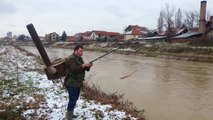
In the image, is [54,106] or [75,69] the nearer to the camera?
[75,69]

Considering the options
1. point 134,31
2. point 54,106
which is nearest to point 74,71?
point 54,106

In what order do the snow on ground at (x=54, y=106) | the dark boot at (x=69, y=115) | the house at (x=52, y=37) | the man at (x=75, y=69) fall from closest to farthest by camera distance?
the man at (x=75, y=69), the dark boot at (x=69, y=115), the snow on ground at (x=54, y=106), the house at (x=52, y=37)

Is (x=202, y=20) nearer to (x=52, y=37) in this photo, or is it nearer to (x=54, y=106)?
(x=54, y=106)

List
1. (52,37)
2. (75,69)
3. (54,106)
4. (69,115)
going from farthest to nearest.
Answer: (52,37) → (54,106) → (69,115) → (75,69)

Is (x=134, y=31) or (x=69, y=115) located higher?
(x=134, y=31)

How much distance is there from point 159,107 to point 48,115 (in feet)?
17.3

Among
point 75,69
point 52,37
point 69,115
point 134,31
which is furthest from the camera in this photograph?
point 52,37

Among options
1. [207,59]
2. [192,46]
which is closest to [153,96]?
[207,59]

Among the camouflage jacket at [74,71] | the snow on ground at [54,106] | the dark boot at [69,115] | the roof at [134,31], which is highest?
the roof at [134,31]

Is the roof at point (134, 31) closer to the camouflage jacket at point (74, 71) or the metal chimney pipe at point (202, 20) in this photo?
the metal chimney pipe at point (202, 20)

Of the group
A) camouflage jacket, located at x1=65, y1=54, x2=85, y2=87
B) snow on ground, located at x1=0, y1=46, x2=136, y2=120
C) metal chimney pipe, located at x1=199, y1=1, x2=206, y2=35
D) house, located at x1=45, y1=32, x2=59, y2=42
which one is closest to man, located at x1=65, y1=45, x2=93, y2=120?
camouflage jacket, located at x1=65, y1=54, x2=85, y2=87

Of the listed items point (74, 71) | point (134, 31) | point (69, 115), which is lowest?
point (69, 115)

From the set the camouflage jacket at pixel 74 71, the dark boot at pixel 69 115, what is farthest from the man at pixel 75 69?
the dark boot at pixel 69 115

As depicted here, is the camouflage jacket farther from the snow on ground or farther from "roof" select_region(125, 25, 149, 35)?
"roof" select_region(125, 25, 149, 35)
